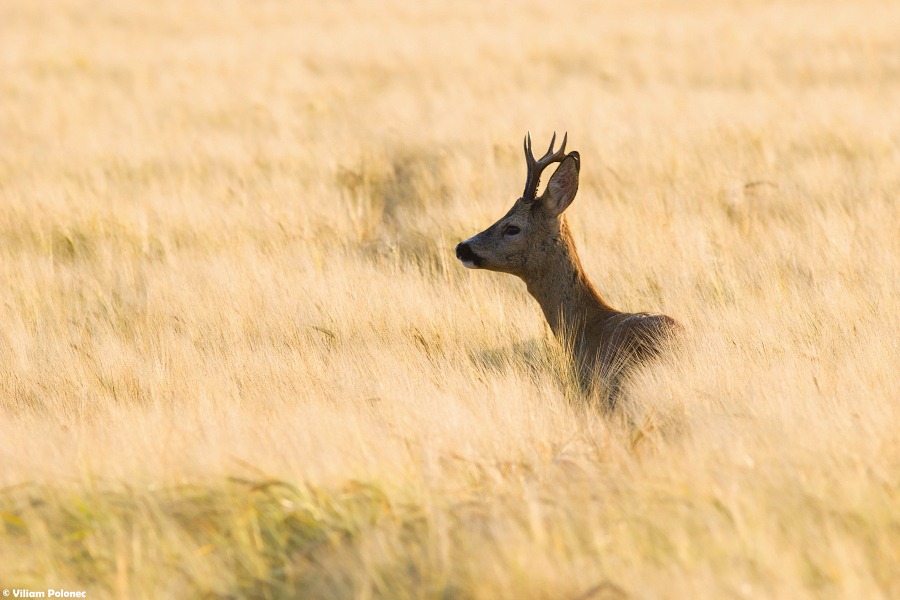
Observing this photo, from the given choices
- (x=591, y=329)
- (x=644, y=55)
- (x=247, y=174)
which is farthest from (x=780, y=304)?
(x=644, y=55)

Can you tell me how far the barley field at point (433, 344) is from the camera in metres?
3.15

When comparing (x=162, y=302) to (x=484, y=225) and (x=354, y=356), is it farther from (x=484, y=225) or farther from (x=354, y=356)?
(x=484, y=225)

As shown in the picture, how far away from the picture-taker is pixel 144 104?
1288 cm

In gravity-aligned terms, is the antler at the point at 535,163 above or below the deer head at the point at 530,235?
above

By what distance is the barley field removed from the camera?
3152 millimetres

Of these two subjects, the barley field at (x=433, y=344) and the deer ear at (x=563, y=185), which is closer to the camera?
the barley field at (x=433, y=344)

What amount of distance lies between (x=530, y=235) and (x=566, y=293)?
1.19 feet

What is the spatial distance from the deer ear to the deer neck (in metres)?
0.09

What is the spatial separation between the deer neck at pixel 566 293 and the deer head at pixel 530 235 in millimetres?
35

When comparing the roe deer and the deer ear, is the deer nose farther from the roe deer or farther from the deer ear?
the deer ear

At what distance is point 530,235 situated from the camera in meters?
5.69

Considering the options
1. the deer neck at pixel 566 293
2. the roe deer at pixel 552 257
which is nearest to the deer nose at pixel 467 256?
the roe deer at pixel 552 257

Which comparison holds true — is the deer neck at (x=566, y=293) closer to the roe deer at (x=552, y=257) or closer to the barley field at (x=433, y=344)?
the roe deer at (x=552, y=257)

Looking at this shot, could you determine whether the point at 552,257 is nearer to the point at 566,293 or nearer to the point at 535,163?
the point at 566,293
